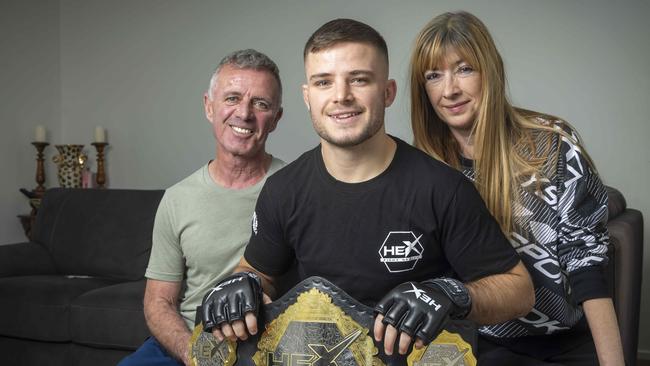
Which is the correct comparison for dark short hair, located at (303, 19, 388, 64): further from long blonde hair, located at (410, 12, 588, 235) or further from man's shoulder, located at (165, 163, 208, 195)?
man's shoulder, located at (165, 163, 208, 195)

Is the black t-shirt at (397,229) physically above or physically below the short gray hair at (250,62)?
below

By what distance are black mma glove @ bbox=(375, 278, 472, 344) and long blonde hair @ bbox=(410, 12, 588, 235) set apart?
55cm

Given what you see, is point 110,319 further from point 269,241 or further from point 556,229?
point 556,229

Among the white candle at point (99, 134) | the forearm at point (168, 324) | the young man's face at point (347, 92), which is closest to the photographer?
the young man's face at point (347, 92)

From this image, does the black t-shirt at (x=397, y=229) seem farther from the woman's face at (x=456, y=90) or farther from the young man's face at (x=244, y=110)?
the young man's face at (x=244, y=110)

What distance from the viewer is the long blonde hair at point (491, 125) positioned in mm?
1717

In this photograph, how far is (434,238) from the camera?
4.76ft

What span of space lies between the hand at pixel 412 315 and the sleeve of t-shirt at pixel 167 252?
1.05 metres

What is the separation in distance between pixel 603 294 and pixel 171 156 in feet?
12.4

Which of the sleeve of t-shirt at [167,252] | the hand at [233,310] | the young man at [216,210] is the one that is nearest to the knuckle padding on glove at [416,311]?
the hand at [233,310]

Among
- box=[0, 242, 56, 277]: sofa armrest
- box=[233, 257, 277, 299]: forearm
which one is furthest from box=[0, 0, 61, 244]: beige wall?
box=[233, 257, 277, 299]: forearm

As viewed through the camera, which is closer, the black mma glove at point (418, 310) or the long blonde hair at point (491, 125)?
the black mma glove at point (418, 310)

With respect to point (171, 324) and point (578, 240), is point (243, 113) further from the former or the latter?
point (578, 240)

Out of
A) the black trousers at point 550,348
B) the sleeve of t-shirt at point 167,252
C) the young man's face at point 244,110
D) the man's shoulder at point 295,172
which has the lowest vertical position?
the black trousers at point 550,348
